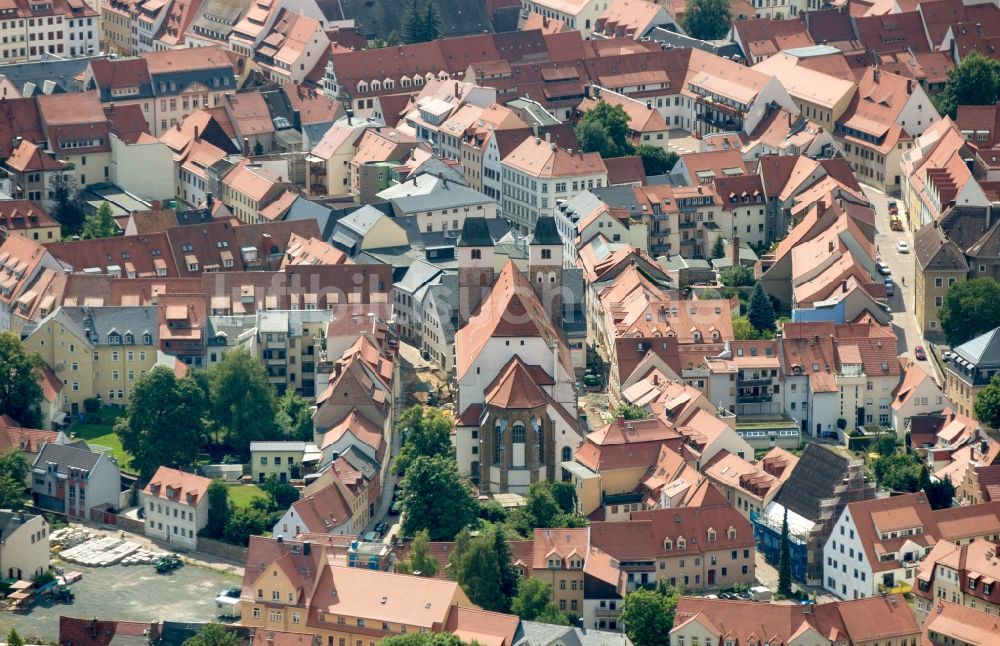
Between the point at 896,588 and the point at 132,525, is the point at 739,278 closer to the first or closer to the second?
the point at 896,588

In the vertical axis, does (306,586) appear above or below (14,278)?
below

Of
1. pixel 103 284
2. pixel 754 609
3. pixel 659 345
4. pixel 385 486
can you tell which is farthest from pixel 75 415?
pixel 754 609

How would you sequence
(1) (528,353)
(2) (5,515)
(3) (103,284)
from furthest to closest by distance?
1. (3) (103,284)
2. (1) (528,353)
3. (2) (5,515)

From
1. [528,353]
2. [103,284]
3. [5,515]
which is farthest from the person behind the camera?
[103,284]

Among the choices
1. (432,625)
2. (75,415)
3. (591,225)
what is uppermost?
(591,225)

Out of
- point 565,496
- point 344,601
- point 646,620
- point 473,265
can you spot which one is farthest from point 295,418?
point 646,620

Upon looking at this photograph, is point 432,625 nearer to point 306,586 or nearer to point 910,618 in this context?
point 306,586

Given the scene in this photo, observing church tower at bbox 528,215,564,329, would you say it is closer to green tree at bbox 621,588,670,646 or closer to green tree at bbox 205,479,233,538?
green tree at bbox 205,479,233,538
